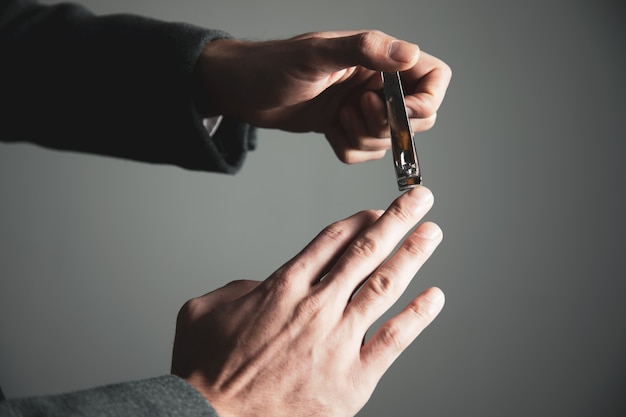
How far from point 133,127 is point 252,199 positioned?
0.87 metres

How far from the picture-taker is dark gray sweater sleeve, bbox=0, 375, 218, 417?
0.44 m

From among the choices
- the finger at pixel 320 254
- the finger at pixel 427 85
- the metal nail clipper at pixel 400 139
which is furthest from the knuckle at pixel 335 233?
the finger at pixel 427 85

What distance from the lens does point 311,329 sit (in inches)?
21.1

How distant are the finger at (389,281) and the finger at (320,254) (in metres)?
0.04

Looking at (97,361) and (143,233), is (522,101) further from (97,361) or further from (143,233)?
(97,361)

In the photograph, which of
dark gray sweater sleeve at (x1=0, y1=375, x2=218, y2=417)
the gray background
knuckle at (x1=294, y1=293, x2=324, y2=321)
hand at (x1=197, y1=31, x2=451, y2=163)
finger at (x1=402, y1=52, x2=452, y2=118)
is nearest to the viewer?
dark gray sweater sleeve at (x1=0, y1=375, x2=218, y2=417)

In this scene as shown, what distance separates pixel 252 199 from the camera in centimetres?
176

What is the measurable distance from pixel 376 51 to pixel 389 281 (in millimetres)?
230

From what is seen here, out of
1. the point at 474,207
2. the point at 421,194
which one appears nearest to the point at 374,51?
the point at 421,194

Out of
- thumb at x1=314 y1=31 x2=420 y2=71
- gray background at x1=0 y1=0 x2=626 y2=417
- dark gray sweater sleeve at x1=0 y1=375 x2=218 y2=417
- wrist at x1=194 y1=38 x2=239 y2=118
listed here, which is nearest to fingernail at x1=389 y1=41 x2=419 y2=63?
thumb at x1=314 y1=31 x2=420 y2=71

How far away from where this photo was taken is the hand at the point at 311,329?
1.71 feet

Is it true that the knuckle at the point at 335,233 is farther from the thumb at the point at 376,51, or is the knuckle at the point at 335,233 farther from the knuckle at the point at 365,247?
the thumb at the point at 376,51

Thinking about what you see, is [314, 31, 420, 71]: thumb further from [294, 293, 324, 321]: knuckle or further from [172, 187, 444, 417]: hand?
[294, 293, 324, 321]: knuckle

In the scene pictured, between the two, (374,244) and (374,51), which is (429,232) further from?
(374,51)
